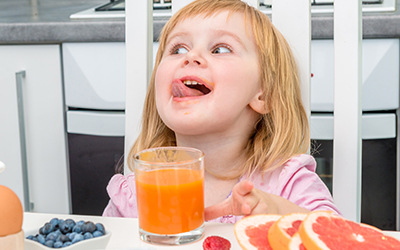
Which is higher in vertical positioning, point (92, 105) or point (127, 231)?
point (92, 105)

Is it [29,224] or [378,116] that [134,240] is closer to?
[29,224]

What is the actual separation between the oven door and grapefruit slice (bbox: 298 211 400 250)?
33.0 inches

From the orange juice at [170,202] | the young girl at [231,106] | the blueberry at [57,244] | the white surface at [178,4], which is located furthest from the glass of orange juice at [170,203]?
the white surface at [178,4]

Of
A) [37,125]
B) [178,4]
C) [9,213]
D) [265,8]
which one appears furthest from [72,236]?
[265,8]

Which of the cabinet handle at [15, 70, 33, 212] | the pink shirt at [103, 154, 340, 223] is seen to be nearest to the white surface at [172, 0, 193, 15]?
the pink shirt at [103, 154, 340, 223]

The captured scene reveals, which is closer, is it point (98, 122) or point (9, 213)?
point (9, 213)

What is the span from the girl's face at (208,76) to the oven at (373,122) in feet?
1.34

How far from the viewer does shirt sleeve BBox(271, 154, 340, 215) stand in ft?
2.64

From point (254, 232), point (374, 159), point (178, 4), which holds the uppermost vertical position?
point (178, 4)

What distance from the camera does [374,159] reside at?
1262 mm

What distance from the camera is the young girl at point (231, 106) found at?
0.81 meters

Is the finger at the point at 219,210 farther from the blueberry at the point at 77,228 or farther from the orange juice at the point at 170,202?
the blueberry at the point at 77,228

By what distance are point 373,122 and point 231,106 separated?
0.60 m

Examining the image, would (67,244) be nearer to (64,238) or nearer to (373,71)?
(64,238)
